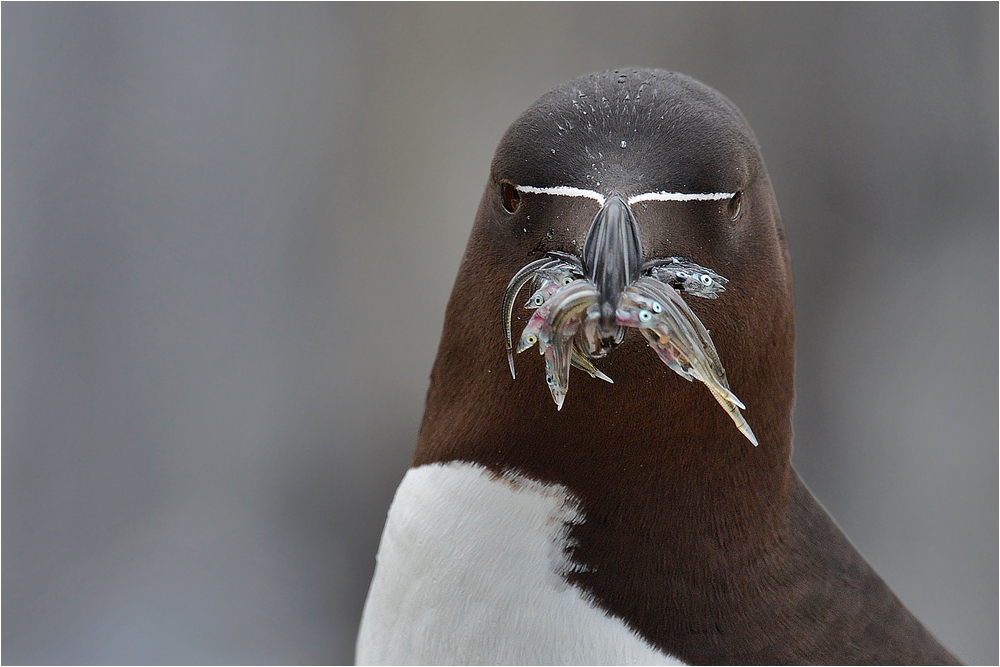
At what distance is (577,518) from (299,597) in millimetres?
3877

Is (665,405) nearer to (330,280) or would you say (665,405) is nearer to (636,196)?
(636,196)

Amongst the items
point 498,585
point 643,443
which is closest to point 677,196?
point 643,443

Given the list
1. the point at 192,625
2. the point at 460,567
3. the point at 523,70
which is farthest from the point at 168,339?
the point at 460,567

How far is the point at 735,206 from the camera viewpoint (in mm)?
1740

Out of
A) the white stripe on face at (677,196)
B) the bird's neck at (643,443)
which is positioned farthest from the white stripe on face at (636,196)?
the bird's neck at (643,443)

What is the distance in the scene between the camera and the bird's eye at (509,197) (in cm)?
176

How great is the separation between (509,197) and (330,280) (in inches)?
150

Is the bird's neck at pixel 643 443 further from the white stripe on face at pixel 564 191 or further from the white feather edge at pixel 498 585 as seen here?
the white stripe on face at pixel 564 191

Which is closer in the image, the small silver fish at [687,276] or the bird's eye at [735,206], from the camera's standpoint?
the small silver fish at [687,276]

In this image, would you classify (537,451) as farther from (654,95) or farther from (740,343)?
(654,95)

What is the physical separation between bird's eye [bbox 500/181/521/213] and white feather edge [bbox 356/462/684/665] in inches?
18.3

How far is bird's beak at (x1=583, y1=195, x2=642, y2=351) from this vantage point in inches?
54.1

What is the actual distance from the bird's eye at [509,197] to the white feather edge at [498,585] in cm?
47

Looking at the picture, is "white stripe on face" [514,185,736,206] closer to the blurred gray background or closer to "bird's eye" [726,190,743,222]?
"bird's eye" [726,190,743,222]
